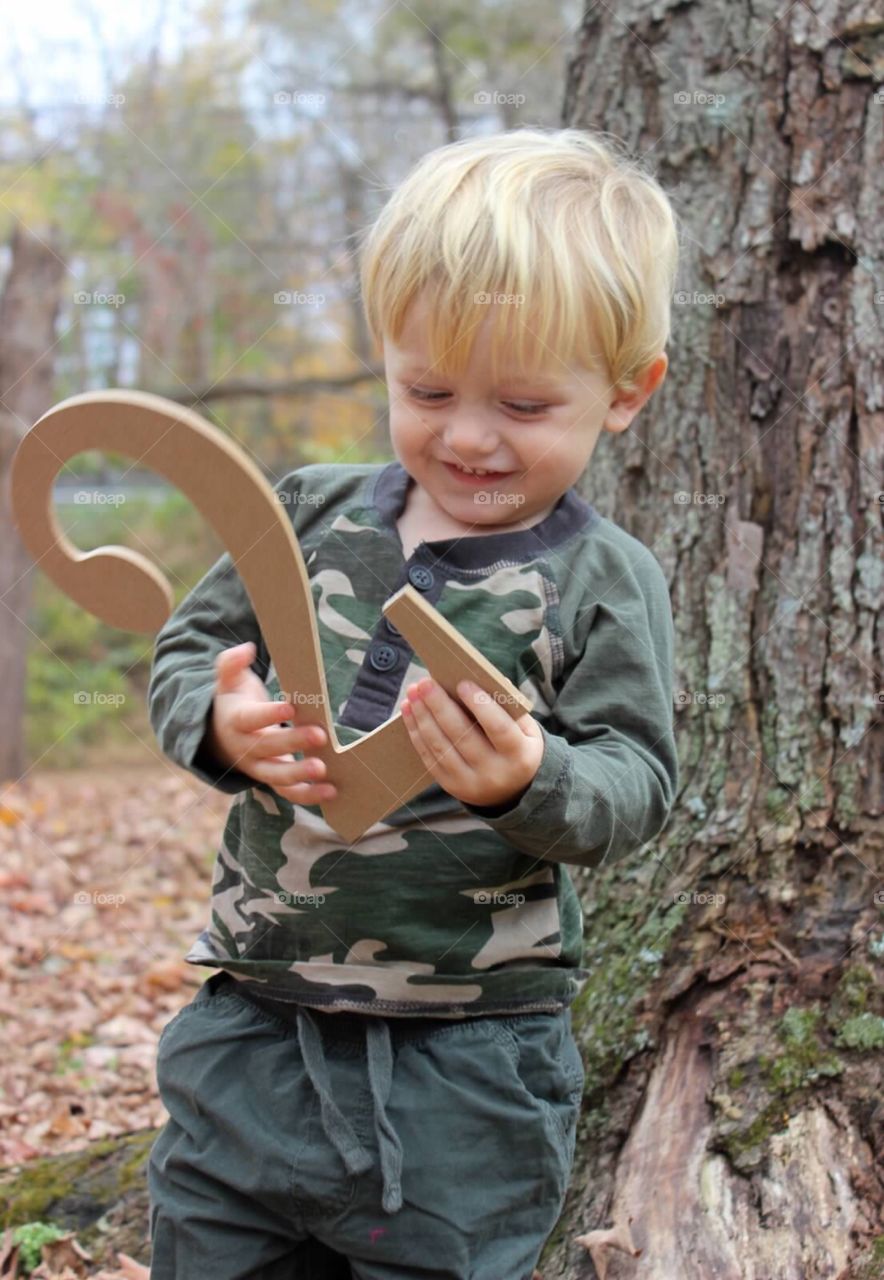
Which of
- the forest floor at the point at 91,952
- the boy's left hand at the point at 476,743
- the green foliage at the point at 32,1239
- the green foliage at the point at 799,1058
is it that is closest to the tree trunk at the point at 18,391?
the forest floor at the point at 91,952

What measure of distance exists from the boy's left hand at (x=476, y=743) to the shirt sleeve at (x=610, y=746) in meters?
0.03

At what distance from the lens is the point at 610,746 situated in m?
1.61

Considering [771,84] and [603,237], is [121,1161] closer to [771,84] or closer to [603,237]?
[603,237]

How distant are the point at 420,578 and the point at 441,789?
28 centimetres

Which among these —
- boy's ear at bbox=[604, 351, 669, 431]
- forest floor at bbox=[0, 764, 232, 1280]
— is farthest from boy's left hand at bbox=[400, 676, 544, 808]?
forest floor at bbox=[0, 764, 232, 1280]

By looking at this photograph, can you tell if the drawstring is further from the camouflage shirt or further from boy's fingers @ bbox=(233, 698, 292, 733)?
boy's fingers @ bbox=(233, 698, 292, 733)

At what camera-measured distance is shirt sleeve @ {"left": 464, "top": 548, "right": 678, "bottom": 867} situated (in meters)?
1.50

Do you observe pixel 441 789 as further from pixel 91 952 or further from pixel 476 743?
pixel 91 952

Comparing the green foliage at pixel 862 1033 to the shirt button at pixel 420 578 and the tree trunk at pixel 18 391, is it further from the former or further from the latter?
the tree trunk at pixel 18 391

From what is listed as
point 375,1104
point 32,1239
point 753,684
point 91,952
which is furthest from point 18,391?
point 375,1104

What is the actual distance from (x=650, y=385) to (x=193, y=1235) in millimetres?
1294

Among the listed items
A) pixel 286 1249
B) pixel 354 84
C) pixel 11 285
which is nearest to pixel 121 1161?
pixel 286 1249

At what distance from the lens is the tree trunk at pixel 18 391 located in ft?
23.1

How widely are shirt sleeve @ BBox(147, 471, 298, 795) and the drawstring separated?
35 centimetres
